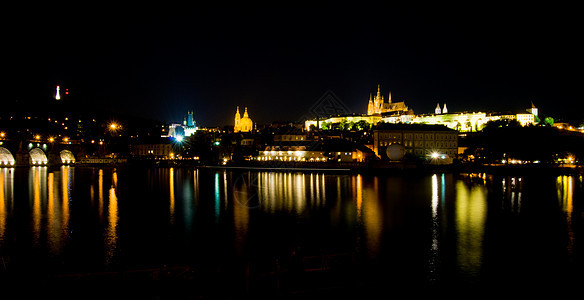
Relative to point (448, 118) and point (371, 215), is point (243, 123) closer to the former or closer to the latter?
point (448, 118)

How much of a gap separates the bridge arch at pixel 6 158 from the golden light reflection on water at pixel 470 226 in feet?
105

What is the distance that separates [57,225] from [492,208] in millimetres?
12330

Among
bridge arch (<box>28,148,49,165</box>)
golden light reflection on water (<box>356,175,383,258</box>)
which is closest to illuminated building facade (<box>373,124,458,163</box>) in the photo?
golden light reflection on water (<box>356,175,383,258</box>)

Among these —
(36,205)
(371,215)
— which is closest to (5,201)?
(36,205)

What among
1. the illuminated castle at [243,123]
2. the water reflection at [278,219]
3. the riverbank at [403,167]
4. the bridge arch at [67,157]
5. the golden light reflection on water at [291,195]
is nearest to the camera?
the water reflection at [278,219]

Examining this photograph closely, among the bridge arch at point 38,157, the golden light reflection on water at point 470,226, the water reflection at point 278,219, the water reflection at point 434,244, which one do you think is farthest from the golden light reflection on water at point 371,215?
the bridge arch at point 38,157

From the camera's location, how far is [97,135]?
48.3m

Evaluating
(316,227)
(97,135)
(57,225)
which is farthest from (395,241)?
(97,135)

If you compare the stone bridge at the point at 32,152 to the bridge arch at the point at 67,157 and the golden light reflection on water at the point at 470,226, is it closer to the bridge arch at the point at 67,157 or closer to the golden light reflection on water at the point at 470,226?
the bridge arch at the point at 67,157

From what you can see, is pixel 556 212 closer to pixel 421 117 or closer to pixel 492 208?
pixel 492 208

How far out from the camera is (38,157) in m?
35.8

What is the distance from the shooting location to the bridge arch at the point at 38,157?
34.8 metres

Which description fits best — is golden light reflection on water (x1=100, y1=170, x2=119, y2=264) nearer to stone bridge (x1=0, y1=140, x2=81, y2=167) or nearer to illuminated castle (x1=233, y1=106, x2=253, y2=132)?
stone bridge (x1=0, y1=140, x2=81, y2=167)

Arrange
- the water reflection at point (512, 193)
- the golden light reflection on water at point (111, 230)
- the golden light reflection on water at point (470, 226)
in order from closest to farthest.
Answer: the golden light reflection on water at point (470, 226), the golden light reflection on water at point (111, 230), the water reflection at point (512, 193)
